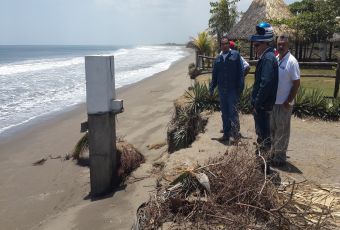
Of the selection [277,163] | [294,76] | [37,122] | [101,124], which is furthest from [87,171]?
[37,122]

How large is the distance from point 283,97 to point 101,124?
3.07 m

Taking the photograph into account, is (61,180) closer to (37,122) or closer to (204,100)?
(204,100)

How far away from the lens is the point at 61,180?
339 inches

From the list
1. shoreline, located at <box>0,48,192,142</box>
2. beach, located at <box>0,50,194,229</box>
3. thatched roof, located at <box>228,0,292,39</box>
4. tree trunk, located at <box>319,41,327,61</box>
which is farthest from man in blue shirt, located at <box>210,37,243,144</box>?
tree trunk, located at <box>319,41,327,61</box>

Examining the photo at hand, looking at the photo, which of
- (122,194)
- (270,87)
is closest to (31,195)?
(122,194)

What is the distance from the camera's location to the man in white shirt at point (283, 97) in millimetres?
5723

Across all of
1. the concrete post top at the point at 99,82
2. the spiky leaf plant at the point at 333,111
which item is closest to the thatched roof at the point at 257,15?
the spiky leaf plant at the point at 333,111

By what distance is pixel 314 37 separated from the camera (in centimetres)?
2462

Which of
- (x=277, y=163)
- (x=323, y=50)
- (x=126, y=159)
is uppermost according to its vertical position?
(x=323, y=50)

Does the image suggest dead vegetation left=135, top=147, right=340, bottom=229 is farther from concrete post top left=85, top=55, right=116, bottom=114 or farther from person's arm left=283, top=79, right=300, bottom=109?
concrete post top left=85, top=55, right=116, bottom=114

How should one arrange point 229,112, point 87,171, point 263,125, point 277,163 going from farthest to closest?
point 87,171, point 229,112, point 277,163, point 263,125

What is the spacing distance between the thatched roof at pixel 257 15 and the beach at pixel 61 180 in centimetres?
1120

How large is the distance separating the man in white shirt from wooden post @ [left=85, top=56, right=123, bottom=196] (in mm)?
2759

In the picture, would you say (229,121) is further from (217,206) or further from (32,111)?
(32,111)
